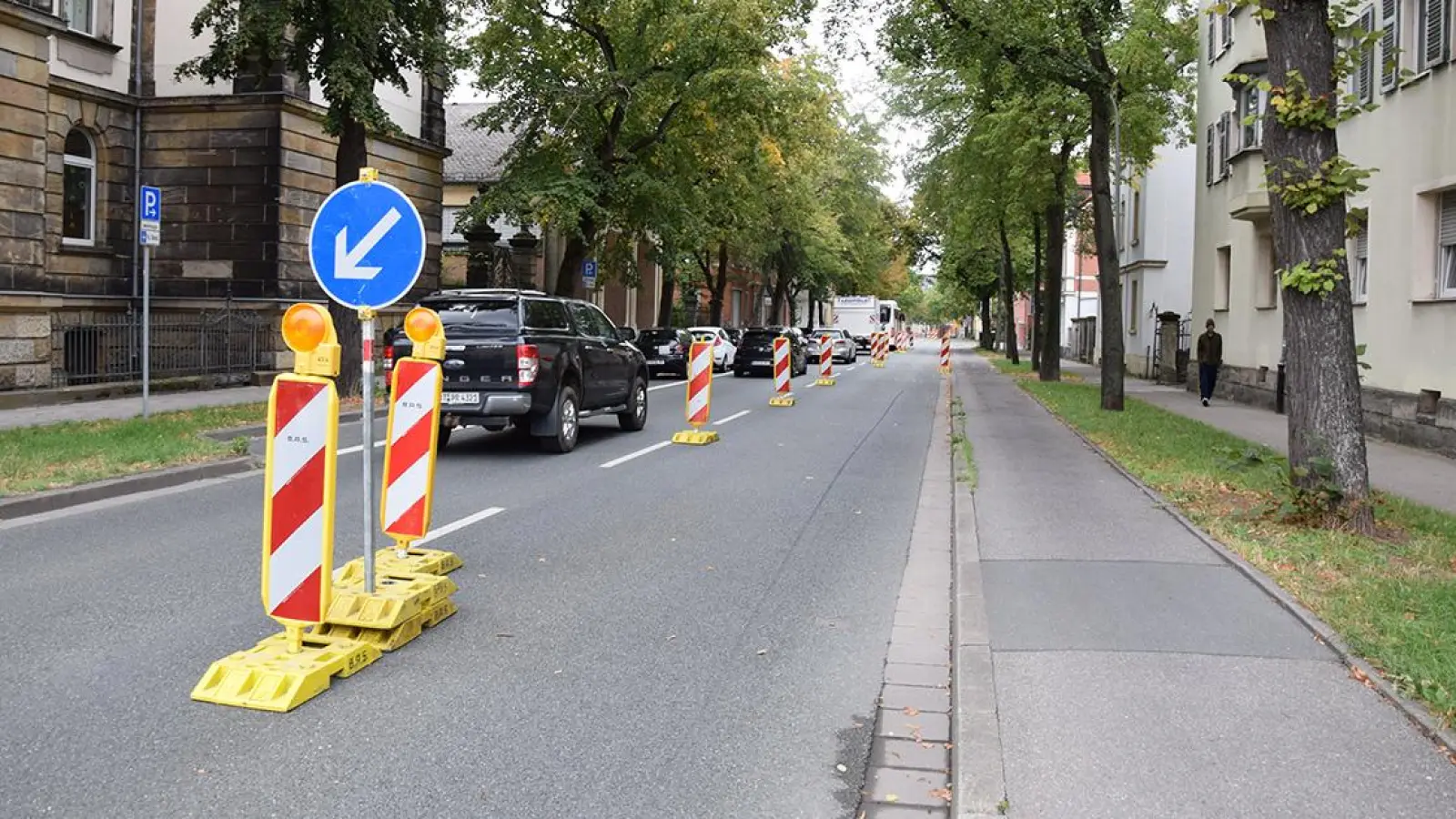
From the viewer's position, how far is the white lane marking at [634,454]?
12646 mm

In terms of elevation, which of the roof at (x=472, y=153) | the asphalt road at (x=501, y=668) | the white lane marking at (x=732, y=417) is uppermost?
the roof at (x=472, y=153)

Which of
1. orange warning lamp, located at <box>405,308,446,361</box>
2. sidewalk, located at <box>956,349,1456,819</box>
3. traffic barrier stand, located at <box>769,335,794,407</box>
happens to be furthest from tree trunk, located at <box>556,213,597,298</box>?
orange warning lamp, located at <box>405,308,446,361</box>

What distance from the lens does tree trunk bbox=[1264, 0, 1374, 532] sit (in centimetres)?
859

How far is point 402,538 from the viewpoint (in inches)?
263

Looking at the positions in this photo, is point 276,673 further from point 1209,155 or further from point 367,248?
point 1209,155

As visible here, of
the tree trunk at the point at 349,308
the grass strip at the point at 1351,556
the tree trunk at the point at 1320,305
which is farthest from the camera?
the tree trunk at the point at 349,308

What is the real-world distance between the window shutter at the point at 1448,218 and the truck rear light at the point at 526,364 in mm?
11718

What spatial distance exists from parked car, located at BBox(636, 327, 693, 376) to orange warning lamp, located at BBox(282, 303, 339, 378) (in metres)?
27.1

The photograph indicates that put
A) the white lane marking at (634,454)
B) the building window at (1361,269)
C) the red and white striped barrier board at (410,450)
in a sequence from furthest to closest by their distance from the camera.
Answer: the building window at (1361,269)
the white lane marking at (634,454)
the red and white striped barrier board at (410,450)

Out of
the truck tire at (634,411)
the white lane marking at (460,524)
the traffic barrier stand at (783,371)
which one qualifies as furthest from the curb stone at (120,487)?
the traffic barrier stand at (783,371)

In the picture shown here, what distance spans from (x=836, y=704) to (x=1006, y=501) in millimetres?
5471

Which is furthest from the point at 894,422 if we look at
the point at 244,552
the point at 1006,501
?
the point at 244,552

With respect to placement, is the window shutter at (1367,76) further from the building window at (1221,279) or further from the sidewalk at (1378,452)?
the building window at (1221,279)

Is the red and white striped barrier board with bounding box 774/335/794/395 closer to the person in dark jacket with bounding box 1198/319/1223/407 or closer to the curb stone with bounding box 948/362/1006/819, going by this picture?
the person in dark jacket with bounding box 1198/319/1223/407
